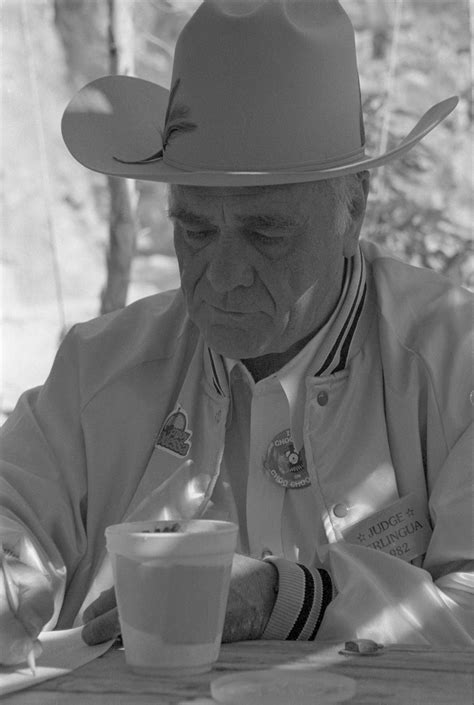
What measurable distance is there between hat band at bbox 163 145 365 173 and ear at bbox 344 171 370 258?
0.08 meters

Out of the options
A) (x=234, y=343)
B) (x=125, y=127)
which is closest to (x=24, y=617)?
(x=234, y=343)

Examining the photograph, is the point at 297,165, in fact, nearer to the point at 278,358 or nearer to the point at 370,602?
the point at 278,358

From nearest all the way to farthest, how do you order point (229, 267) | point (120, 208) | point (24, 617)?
point (24, 617) < point (229, 267) < point (120, 208)

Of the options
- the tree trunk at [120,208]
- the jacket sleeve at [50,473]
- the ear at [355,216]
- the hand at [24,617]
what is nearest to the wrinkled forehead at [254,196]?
the ear at [355,216]

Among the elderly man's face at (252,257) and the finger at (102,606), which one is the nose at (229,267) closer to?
the elderly man's face at (252,257)

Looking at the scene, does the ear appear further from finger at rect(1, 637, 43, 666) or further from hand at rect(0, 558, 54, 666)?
finger at rect(1, 637, 43, 666)

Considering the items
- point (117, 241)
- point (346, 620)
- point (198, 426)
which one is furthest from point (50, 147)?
point (346, 620)

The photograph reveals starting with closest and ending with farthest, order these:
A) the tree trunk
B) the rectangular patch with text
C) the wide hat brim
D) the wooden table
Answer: the wooden table
the rectangular patch with text
the wide hat brim
the tree trunk

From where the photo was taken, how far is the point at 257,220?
2.13m

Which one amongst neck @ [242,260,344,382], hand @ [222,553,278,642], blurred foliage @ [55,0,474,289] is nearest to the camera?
hand @ [222,553,278,642]

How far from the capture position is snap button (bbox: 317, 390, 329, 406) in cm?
227

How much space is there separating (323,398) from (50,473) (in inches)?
23.1

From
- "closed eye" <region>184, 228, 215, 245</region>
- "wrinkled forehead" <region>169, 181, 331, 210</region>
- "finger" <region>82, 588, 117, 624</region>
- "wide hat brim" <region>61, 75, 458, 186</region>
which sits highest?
"wide hat brim" <region>61, 75, 458, 186</region>

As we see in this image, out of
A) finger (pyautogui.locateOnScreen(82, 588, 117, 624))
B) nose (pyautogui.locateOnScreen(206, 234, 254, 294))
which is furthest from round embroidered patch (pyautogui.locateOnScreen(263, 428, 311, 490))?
finger (pyautogui.locateOnScreen(82, 588, 117, 624))
